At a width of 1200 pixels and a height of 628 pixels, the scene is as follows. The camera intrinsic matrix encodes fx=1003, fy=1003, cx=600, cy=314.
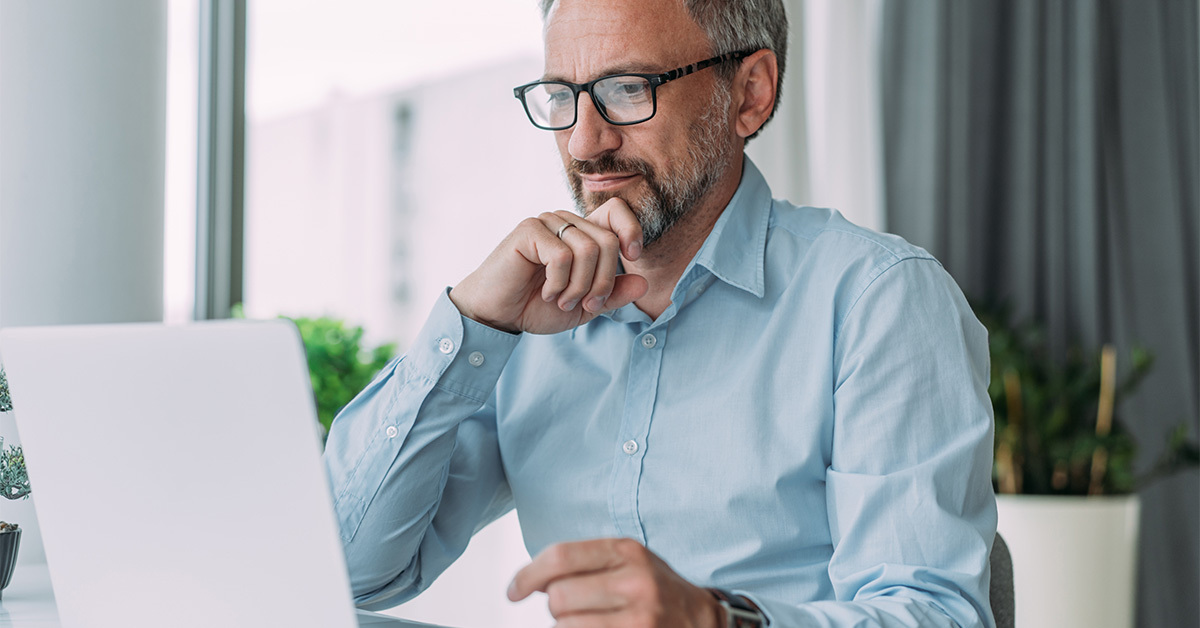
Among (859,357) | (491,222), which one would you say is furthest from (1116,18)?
(859,357)

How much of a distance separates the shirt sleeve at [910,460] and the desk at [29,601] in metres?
0.73

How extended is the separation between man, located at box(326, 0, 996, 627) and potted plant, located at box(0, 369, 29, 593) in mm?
327

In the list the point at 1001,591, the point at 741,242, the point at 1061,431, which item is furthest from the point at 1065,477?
the point at 741,242

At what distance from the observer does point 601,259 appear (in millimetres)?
1065

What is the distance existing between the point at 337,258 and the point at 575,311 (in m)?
1.95

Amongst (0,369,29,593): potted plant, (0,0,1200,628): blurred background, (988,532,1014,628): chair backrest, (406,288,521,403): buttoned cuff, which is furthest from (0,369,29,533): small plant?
(0,0,1200,628): blurred background

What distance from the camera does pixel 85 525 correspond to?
0.74 meters

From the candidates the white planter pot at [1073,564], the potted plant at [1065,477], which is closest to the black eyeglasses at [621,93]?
the potted plant at [1065,477]

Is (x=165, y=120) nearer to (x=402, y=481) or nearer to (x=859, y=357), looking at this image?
(x=402, y=481)

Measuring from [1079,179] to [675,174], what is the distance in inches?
77.4

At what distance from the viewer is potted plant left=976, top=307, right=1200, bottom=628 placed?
7.24 ft

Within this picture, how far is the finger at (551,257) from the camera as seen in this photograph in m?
1.05

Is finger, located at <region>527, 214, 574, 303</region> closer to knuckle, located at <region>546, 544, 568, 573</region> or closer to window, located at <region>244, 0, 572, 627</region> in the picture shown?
knuckle, located at <region>546, 544, 568, 573</region>

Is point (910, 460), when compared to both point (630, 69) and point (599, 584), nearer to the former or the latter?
point (599, 584)
